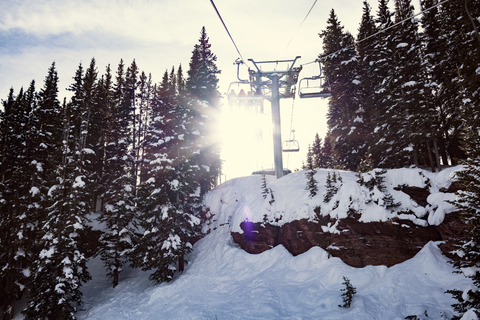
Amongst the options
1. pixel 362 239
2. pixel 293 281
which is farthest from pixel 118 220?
pixel 362 239

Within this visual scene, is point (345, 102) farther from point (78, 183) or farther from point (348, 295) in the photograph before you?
point (78, 183)

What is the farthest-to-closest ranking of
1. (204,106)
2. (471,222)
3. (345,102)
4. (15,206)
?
(345,102)
(204,106)
(15,206)
(471,222)

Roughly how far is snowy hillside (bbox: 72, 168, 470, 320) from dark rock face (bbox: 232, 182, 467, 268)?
1.11 feet

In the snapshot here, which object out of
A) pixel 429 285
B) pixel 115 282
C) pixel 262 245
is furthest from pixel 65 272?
pixel 429 285

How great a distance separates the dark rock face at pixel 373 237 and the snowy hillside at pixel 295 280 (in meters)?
0.34

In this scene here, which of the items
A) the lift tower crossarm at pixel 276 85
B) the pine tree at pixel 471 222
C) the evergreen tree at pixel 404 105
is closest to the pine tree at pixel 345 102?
the evergreen tree at pixel 404 105

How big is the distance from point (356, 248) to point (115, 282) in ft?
58.1

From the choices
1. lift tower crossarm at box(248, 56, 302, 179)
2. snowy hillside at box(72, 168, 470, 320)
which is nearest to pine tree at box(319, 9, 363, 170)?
lift tower crossarm at box(248, 56, 302, 179)

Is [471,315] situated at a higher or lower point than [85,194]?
lower

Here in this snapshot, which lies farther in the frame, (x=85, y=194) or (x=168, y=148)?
(x=168, y=148)

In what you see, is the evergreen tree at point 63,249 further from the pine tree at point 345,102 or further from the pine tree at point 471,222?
the pine tree at point 345,102

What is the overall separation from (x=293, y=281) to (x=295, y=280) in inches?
4.5

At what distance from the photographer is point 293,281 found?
12320 millimetres

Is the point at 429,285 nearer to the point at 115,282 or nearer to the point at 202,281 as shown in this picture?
the point at 202,281
